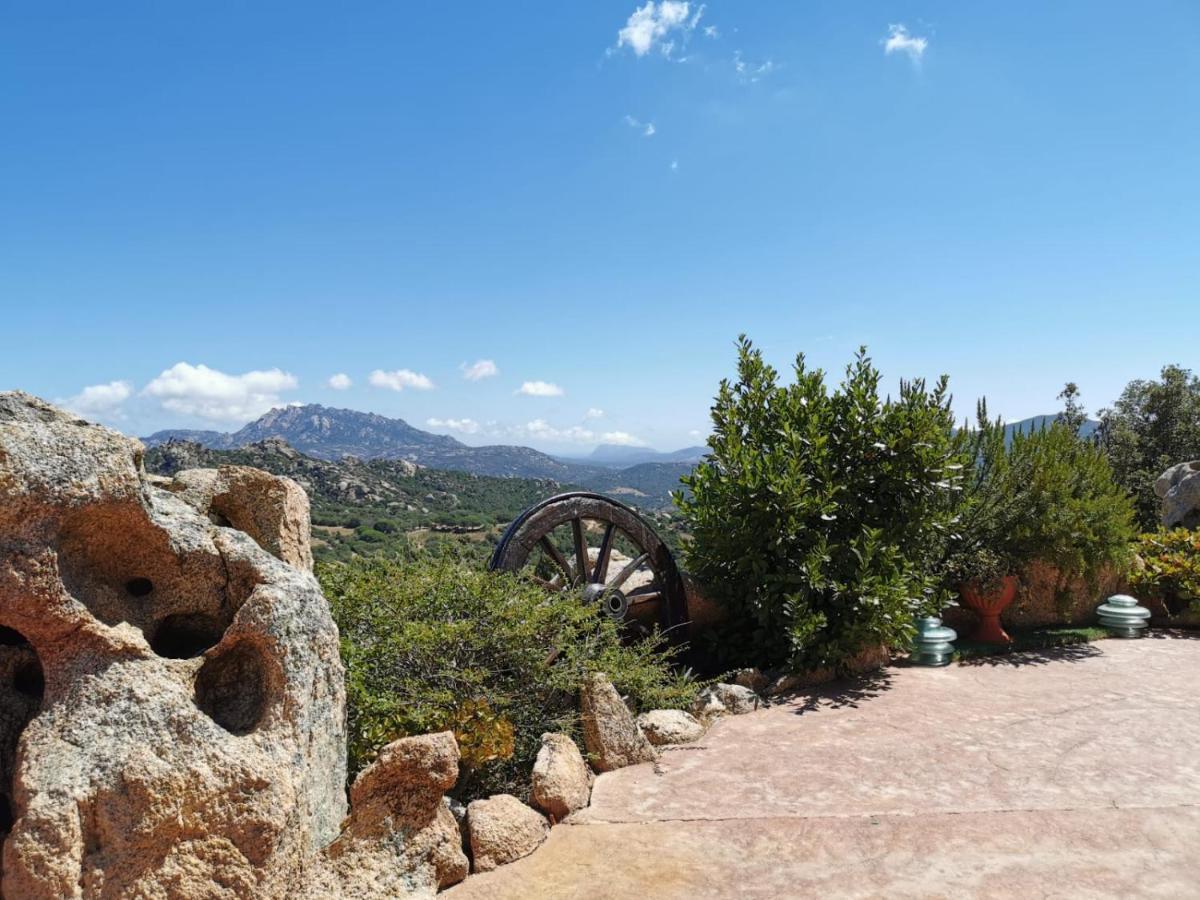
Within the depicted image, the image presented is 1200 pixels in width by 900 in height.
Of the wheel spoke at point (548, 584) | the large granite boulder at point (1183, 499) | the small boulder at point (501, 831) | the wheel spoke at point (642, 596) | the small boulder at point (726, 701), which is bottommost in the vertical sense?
the small boulder at point (726, 701)

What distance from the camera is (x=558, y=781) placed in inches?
167

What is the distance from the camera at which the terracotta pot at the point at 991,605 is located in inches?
376

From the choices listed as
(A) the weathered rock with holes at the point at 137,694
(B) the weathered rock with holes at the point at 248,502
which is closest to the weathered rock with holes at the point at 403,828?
(A) the weathered rock with holes at the point at 137,694

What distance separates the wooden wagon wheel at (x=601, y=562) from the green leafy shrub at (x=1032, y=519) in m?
3.75

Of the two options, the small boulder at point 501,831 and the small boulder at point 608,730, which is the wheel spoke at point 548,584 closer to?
the small boulder at point 608,730

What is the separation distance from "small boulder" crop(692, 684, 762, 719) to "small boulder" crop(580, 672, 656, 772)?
1.30m

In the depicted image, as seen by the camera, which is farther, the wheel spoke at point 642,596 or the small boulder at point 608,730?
the wheel spoke at point 642,596

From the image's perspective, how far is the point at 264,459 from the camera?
138 ft

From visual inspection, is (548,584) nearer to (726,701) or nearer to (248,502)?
(726,701)

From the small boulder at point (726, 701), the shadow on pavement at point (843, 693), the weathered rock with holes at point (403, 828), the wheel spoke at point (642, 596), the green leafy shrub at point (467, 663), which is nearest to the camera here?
the weathered rock with holes at point (403, 828)

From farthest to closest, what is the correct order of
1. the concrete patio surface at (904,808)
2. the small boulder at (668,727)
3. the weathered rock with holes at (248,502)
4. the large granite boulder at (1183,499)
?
the large granite boulder at (1183,499) → the small boulder at (668,727) → the weathered rock with holes at (248,502) → the concrete patio surface at (904,808)

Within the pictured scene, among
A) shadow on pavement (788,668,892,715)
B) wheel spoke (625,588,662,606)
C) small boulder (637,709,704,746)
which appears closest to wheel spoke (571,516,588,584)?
wheel spoke (625,588,662,606)

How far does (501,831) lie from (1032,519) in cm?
817

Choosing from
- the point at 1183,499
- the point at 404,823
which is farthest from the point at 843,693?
the point at 1183,499
